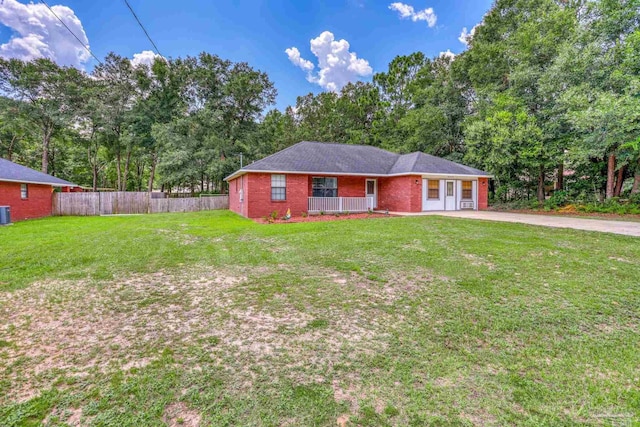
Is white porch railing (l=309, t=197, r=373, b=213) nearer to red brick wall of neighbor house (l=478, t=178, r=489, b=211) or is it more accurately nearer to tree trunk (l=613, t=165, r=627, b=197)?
red brick wall of neighbor house (l=478, t=178, r=489, b=211)

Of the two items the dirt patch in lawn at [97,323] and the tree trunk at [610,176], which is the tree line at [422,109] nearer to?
the tree trunk at [610,176]

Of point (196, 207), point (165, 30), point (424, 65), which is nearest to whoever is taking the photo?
point (165, 30)

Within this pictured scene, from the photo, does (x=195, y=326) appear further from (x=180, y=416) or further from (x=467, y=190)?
(x=467, y=190)

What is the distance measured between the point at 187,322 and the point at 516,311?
3.98 m

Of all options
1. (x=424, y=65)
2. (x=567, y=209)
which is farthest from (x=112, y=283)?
(x=424, y=65)

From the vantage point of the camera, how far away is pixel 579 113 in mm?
13461

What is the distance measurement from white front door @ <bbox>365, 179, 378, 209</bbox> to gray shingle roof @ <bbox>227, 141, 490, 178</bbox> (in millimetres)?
925

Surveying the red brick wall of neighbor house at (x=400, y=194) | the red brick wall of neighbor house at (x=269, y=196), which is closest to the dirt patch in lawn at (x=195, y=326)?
the red brick wall of neighbor house at (x=269, y=196)

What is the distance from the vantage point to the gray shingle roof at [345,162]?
49.6 ft

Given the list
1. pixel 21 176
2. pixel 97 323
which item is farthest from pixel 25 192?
pixel 97 323

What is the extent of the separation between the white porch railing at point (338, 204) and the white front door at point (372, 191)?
0.95 metres

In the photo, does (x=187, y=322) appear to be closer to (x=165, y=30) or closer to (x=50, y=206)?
(x=165, y=30)

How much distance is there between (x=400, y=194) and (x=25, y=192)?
20265mm

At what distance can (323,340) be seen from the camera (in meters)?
3.04
